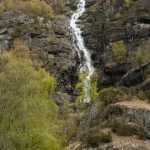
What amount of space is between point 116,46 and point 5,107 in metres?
72.6

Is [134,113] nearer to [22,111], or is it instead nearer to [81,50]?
[22,111]

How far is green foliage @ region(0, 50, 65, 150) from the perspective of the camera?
38.0 meters

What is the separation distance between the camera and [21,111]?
39.3 m

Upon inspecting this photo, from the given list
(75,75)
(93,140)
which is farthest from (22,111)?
(75,75)

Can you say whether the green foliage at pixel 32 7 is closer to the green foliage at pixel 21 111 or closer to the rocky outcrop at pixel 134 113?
the rocky outcrop at pixel 134 113

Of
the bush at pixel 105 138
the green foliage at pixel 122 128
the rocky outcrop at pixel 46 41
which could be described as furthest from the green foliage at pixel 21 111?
the rocky outcrop at pixel 46 41

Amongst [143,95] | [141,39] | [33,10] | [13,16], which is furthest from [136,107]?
[33,10]

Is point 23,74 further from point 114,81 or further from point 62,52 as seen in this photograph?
point 62,52

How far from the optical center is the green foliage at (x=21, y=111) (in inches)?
1497

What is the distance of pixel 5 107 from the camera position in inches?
1519

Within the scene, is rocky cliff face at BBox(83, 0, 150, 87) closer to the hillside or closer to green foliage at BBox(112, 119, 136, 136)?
the hillside

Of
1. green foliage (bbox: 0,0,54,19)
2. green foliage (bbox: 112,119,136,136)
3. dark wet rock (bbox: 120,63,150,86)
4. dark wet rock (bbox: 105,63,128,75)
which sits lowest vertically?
green foliage (bbox: 112,119,136,136)

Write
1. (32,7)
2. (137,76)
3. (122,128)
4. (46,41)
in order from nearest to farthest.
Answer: (122,128) → (137,76) → (46,41) → (32,7)

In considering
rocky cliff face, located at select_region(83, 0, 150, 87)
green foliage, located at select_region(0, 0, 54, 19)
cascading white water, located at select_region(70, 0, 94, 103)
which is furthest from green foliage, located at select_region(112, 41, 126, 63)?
green foliage, located at select_region(0, 0, 54, 19)
